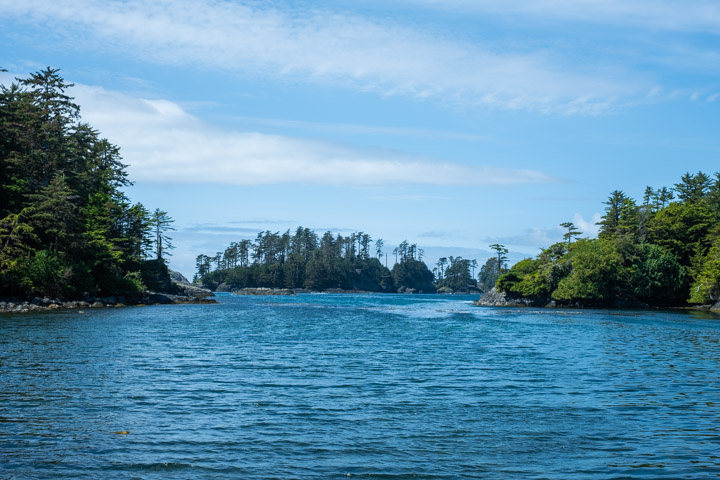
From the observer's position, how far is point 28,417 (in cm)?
1608

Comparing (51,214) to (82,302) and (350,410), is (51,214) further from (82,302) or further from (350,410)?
(350,410)

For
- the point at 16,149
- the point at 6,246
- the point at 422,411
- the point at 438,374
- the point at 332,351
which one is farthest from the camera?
the point at 16,149

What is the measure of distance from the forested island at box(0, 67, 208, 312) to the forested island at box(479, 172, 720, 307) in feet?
214

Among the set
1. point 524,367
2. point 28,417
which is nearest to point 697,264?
point 524,367

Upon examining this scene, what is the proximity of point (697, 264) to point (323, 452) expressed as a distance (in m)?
97.7

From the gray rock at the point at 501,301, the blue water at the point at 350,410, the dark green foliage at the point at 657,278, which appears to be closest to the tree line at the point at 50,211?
the blue water at the point at 350,410

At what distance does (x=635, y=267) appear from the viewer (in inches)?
3711

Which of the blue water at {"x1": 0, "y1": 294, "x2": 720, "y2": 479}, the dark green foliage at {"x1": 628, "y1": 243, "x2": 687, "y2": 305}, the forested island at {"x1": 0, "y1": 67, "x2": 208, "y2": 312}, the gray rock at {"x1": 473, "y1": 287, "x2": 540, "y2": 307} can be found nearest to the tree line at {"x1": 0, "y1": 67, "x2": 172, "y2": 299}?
the forested island at {"x1": 0, "y1": 67, "x2": 208, "y2": 312}

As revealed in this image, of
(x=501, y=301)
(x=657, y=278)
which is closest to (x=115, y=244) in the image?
(x=501, y=301)

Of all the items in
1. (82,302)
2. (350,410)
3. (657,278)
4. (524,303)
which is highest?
(657,278)

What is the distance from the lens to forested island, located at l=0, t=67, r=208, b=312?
59.8 m

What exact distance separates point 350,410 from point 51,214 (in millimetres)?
57498

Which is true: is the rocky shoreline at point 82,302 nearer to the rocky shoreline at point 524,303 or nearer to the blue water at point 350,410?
the blue water at point 350,410

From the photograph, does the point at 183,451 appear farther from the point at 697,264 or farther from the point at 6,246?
the point at 697,264
